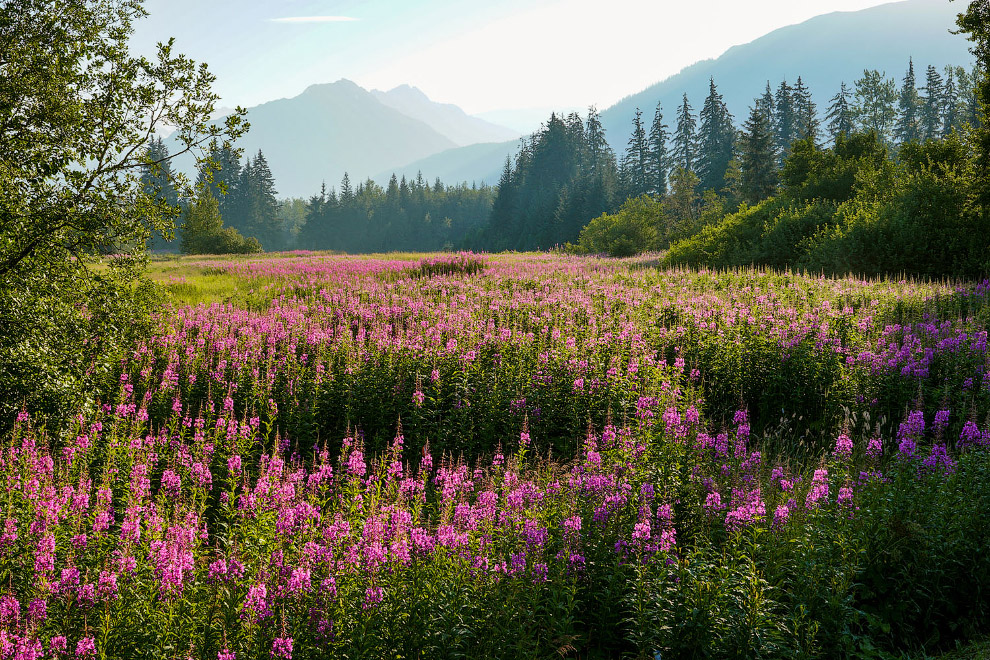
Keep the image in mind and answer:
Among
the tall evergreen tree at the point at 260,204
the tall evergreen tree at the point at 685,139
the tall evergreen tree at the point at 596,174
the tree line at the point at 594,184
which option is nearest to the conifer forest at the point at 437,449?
the tree line at the point at 594,184

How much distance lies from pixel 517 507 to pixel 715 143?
294 feet

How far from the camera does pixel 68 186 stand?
26.1 ft

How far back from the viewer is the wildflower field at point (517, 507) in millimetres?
3727

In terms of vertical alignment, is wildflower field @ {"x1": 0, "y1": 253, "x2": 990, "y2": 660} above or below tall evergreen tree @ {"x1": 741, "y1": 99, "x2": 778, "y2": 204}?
below

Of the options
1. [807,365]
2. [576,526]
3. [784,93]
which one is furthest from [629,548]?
[784,93]

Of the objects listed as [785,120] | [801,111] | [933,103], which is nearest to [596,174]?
[785,120]

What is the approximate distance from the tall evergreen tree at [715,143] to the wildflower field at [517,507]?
7509cm

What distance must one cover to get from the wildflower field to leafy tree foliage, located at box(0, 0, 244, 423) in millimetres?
929

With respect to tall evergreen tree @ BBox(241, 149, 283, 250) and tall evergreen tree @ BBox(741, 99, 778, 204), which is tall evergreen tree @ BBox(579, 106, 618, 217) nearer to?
tall evergreen tree @ BBox(741, 99, 778, 204)

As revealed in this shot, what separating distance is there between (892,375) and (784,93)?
288ft

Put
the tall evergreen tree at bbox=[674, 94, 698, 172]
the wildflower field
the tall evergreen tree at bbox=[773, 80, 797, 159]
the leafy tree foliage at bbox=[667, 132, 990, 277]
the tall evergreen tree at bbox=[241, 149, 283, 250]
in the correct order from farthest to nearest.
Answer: the tall evergreen tree at bbox=[241, 149, 283, 250] → the tall evergreen tree at bbox=[674, 94, 698, 172] → the tall evergreen tree at bbox=[773, 80, 797, 159] → the leafy tree foliage at bbox=[667, 132, 990, 277] → the wildflower field

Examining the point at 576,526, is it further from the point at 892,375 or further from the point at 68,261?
the point at 68,261

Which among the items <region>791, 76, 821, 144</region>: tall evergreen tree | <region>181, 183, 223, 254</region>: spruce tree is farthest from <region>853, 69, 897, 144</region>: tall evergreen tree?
<region>181, 183, 223, 254</region>: spruce tree

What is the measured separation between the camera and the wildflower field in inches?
Answer: 147
